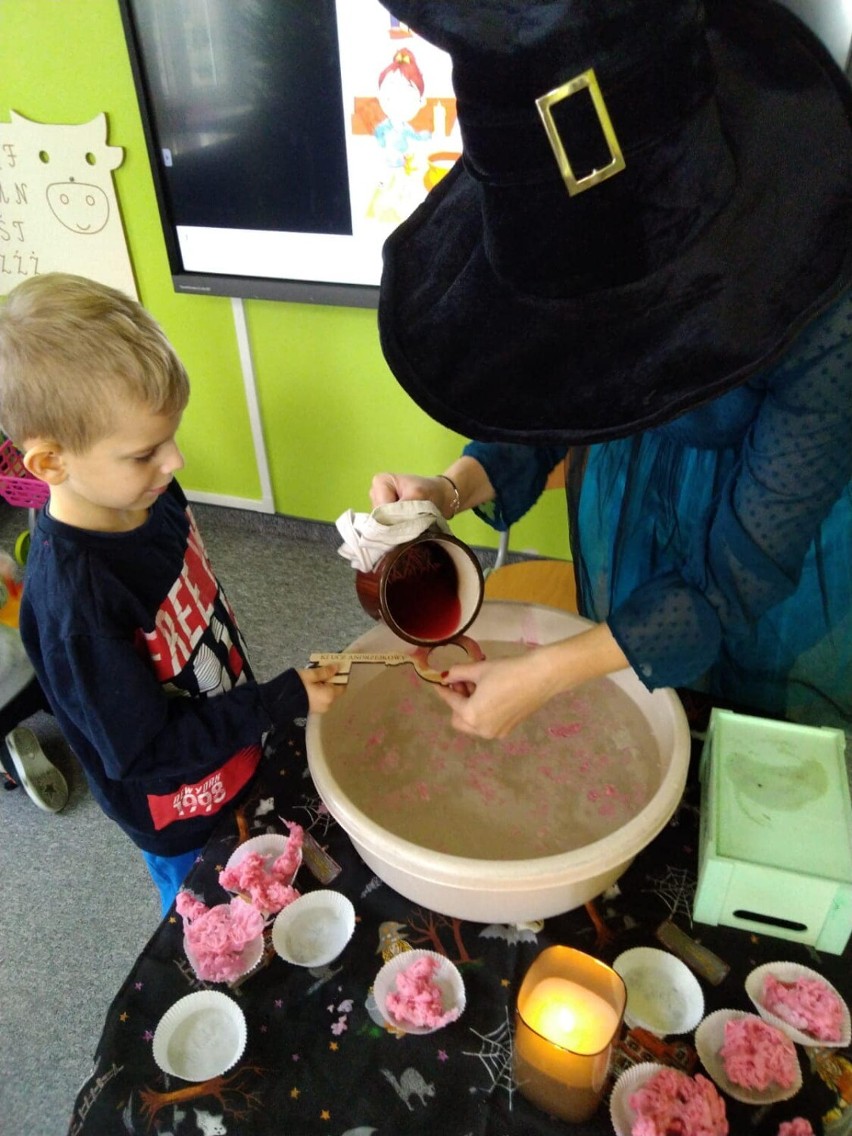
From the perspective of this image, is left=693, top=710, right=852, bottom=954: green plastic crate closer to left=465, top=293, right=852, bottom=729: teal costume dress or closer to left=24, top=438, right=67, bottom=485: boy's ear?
left=465, top=293, right=852, bottom=729: teal costume dress

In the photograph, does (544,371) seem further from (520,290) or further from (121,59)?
(121,59)

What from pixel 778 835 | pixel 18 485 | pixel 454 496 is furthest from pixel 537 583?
pixel 18 485

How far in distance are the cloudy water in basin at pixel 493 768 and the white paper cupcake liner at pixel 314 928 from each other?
0.40 feet

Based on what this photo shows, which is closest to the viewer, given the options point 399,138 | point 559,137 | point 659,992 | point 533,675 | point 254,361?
point 559,137

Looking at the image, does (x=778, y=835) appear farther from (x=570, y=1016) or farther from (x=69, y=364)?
(x=69, y=364)

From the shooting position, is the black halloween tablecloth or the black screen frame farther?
the black screen frame

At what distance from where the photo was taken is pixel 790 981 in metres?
0.76

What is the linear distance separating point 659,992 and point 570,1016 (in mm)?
117

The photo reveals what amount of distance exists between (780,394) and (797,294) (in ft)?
0.55

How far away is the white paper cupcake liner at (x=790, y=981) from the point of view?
2.33 ft

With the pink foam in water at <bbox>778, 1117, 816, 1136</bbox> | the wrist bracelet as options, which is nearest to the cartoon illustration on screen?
the wrist bracelet

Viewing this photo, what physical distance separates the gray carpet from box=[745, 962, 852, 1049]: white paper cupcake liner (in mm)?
1196

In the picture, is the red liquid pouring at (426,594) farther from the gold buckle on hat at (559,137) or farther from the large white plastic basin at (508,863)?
the gold buckle on hat at (559,137)

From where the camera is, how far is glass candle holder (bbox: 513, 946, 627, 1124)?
2.11 ft
